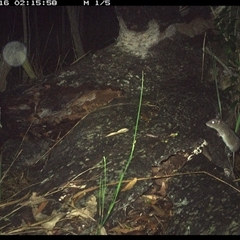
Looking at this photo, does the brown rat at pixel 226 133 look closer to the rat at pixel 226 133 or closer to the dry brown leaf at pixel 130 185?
the rat at pixel 226 133

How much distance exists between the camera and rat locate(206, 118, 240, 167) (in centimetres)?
210

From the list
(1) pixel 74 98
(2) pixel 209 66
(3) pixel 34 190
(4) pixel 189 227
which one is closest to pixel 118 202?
(4) pixel 189 227

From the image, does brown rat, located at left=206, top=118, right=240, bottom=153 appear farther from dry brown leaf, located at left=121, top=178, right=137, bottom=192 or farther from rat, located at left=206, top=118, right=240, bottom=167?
dry brown leaf, located at left=121, top=178, right=137, bottom=192

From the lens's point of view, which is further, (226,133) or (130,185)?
(226,133)

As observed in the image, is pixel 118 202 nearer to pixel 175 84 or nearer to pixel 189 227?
pixel 189 227

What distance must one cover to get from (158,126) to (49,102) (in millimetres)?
746

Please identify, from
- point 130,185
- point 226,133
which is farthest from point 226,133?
point 130,185

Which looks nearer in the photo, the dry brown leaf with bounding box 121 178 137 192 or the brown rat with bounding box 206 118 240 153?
the dry brown leaf with bounding box 121 178 137 192

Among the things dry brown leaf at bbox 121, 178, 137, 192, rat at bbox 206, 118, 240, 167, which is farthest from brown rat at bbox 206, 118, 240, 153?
dry brown leaf at bbox 121, 178, 137, 192

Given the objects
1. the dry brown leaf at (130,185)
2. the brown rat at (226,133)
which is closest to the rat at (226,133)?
the brown rat at (226,133)

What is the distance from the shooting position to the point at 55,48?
20.0 feet

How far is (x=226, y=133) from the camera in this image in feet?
7.04

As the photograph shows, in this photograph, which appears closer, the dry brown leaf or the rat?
the dry brown leaf

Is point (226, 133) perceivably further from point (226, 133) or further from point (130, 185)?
point (130, 185)
